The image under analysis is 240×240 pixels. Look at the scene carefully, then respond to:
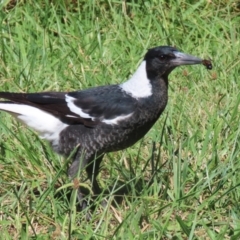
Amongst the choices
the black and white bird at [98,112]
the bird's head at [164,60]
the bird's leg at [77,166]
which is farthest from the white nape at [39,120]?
the bird's head at [164,60]

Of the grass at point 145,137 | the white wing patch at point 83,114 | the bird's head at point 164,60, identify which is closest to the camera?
the grass at point 145,137

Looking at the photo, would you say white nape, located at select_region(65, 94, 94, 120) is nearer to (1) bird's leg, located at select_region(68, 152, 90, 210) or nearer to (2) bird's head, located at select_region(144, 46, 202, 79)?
(1) bird's leg, located at select_region(68, 152, 90, 210)

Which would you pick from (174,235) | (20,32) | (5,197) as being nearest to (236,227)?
(174,235)

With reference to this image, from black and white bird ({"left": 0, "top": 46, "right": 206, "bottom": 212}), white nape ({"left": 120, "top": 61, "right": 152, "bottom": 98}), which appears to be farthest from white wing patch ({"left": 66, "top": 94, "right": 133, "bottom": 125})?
white nape ({"left": 120, "top": 61, "right": 152, "bottom": 98})

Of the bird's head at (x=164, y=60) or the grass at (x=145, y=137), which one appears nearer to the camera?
the grass at (x=145, y=137)

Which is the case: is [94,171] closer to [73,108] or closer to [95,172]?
[95,172]

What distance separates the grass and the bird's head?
0.88ft

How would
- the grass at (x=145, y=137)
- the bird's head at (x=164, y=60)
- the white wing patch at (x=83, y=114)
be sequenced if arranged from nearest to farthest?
the grass at (x=145, y=137) < the white wing patch at (x=83, y=114) < the bird's head at (x=164, y=60)

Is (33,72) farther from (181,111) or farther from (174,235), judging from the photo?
(174,235)

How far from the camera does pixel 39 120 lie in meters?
4.02

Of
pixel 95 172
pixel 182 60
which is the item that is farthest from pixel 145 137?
pixel 182 60

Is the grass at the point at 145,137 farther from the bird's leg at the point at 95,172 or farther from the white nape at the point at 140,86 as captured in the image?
the white nape at the point at 140,86

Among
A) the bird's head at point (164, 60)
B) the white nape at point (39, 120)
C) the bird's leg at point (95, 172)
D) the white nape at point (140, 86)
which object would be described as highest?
the bird's head at point (164, 60)

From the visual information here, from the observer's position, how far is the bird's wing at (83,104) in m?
3.92
